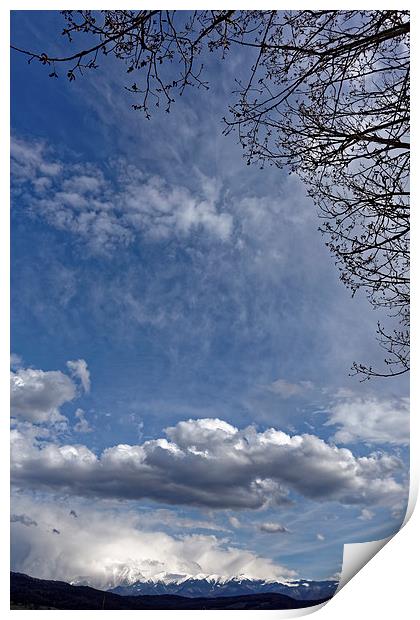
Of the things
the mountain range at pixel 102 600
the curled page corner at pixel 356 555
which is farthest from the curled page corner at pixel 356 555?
the mountain range at pixel 102 600

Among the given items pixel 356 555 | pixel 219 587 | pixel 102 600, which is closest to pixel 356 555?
pixel 356 555

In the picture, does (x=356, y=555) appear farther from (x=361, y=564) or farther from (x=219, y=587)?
(x=219, y=587)

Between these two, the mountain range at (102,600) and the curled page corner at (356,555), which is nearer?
the mountain range at (102,600)

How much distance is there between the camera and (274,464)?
2.19m

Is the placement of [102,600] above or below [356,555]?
below

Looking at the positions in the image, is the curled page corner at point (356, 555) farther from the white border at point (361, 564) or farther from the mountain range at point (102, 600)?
the mountain range at point (102, 600)

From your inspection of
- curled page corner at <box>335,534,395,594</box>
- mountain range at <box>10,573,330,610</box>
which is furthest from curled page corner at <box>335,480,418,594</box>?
mountain range at <box>10,573,330,610</box>

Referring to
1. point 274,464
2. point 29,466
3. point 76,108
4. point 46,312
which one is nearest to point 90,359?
point 46,312

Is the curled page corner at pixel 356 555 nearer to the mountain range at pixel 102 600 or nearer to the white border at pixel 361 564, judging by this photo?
the white border at pixel 361 564

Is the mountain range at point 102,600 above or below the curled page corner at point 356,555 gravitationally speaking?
below

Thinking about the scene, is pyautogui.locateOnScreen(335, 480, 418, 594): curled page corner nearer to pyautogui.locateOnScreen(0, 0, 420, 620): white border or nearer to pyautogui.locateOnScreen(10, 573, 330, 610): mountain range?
pyautogui.locateOnScreen(0, 0, 420, 620): white border

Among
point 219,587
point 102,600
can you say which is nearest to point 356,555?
point 219,587
